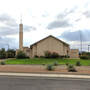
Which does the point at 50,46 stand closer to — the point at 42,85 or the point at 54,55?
the point at 54,55

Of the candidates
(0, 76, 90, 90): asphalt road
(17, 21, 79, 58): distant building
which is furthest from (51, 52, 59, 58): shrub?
(0, 76, 90, 90): asphalt road

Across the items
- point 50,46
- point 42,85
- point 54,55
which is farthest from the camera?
point 50,46

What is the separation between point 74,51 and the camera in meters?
48.0

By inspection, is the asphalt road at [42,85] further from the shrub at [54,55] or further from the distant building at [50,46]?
the distant building at [50,46]

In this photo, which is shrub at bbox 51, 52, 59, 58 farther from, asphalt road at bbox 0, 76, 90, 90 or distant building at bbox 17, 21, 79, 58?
asphalt road at bbox 0, 76, 90, 90

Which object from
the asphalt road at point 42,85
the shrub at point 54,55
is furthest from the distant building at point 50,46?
the asphalt road at point 42,85

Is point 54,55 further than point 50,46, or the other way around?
point 50,46

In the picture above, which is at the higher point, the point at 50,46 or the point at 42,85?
the point at 50,46

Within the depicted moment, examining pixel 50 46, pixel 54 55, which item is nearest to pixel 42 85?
pixel 54 55

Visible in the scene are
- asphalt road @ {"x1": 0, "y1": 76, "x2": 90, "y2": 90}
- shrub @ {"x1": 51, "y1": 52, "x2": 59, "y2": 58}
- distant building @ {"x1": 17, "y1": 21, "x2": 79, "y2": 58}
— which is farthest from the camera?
distant building @ {"x1": 17, "y1": 21, "x2": 79, "y2": 58}

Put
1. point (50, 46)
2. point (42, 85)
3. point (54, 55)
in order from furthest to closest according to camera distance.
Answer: point (50, 46)
point (54, 55)
point (42, 85)

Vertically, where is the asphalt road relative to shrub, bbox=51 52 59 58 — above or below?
below

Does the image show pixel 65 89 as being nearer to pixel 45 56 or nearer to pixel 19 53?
pixel 45 56

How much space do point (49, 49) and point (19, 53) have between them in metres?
9.53
